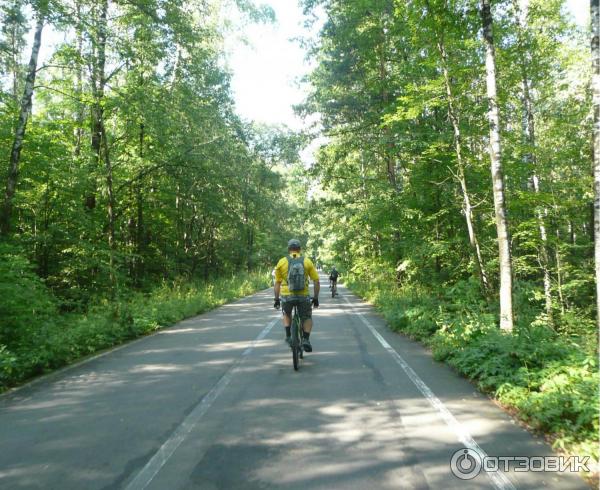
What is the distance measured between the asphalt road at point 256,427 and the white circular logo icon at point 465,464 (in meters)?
0.03

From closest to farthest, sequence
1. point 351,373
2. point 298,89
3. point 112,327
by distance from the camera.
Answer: point 351,373
point 112,327
point 298,89

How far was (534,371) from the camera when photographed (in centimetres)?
558

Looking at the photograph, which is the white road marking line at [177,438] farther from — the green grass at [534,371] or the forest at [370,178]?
the green grass at [534,371]

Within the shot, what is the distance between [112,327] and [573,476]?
30.7 feet

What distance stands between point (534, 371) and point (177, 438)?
4.72m

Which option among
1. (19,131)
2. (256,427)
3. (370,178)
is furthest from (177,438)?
(370,178)

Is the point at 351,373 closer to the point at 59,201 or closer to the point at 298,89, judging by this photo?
the point at 59,201

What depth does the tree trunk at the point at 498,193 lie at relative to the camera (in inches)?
307

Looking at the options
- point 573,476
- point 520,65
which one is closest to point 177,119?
point 520,65

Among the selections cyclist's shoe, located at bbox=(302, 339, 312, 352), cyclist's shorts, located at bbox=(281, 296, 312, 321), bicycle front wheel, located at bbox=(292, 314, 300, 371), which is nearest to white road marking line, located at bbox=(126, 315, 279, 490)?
bicycle front wheel, located at bbox=(292, 314, 300, 371)

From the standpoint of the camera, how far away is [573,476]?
→ 11.1 ft

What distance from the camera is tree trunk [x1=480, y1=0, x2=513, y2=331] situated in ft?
25.6

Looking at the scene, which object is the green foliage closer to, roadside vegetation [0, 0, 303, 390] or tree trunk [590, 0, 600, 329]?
roadside vegetation [0, 0, 303, 390]

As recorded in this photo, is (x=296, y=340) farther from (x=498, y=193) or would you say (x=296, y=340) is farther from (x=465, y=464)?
(x=498, y=193)
